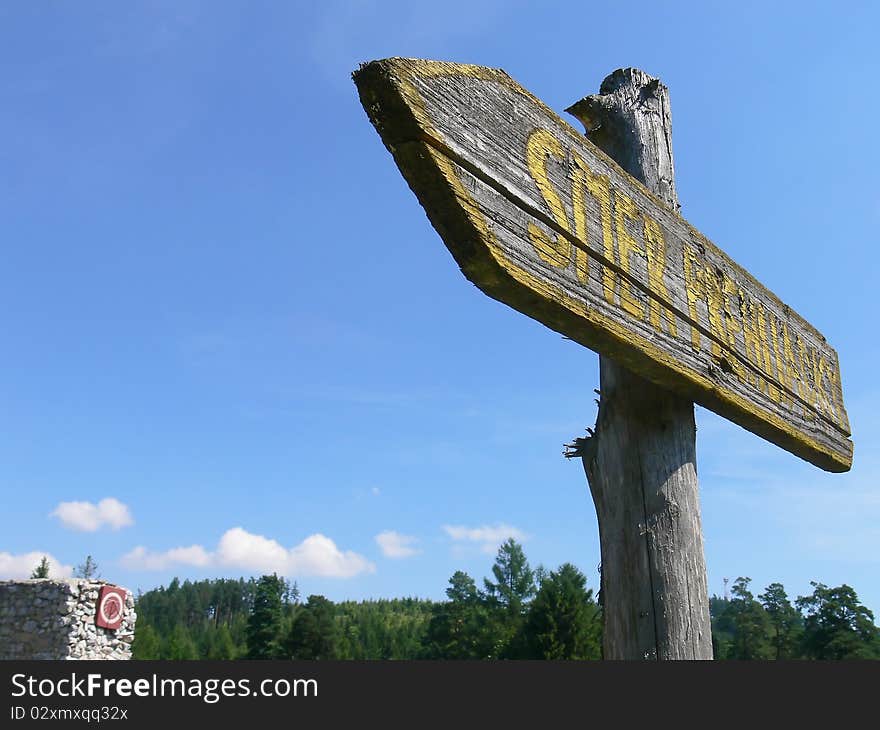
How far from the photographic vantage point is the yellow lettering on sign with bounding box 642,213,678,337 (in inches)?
82.0

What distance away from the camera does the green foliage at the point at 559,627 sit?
3294cm

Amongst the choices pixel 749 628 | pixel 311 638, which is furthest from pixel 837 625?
pixel 311 638

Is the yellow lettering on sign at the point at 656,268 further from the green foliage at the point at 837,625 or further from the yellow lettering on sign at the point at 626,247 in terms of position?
the green foliage at the point at 837,625

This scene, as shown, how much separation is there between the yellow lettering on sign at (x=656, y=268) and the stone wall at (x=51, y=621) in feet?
49.2

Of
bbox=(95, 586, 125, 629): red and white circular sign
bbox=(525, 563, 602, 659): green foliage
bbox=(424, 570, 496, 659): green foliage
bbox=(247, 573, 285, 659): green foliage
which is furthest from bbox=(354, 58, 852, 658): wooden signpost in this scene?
bbox=(247, 573, 285, 659): green foliage

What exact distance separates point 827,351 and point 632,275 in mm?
1738

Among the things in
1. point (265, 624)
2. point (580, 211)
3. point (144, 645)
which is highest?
point (580, 211)

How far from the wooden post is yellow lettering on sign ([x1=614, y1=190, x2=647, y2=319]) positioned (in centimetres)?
41

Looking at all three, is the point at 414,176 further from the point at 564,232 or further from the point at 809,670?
the point at 809,670

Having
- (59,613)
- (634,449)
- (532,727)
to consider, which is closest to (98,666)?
(532,727)

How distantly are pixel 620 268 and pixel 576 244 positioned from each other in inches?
7.9

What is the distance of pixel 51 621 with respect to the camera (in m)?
14.2

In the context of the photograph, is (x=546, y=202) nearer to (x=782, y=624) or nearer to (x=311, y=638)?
(x=311, y=638)

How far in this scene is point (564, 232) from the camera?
180 cm
